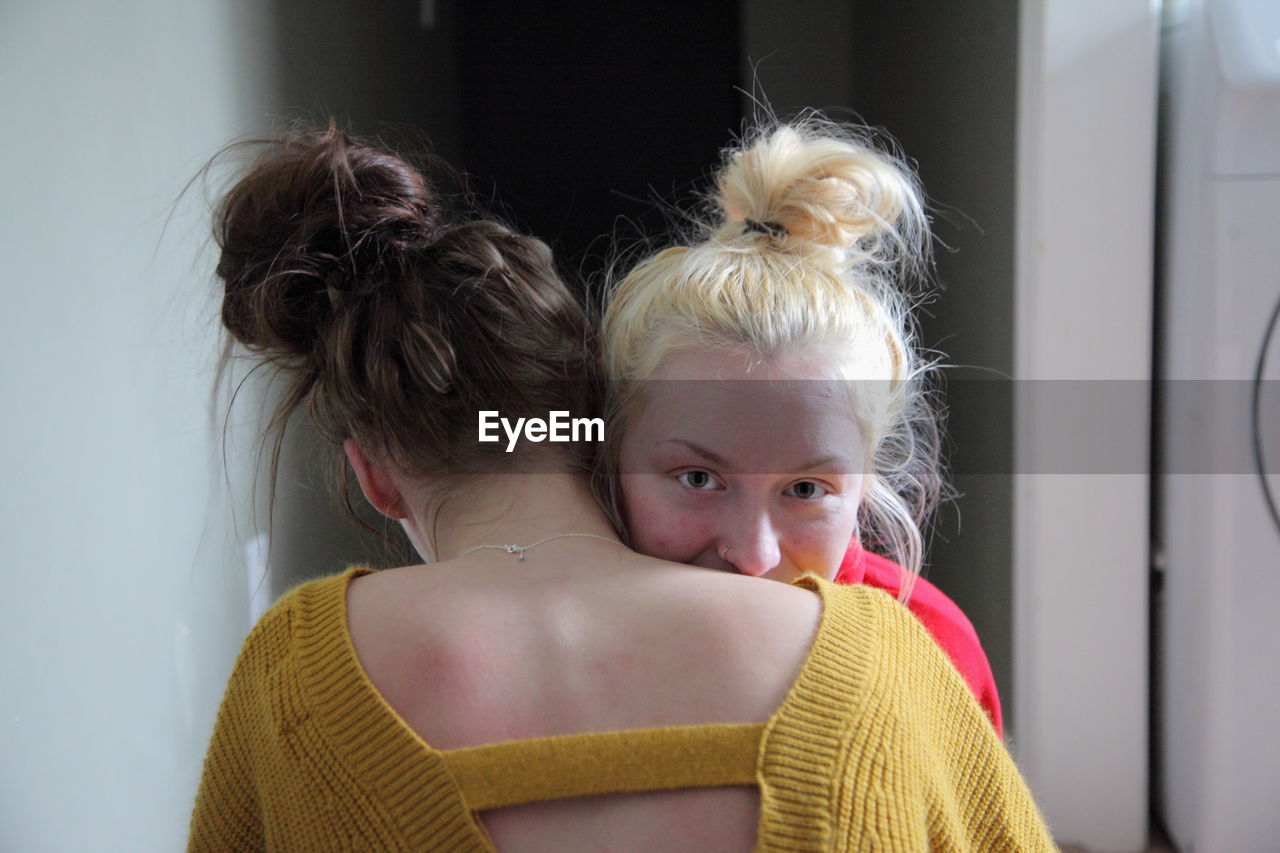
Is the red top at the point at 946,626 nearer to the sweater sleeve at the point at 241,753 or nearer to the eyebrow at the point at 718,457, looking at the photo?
the eyebrow at the point at 718,457

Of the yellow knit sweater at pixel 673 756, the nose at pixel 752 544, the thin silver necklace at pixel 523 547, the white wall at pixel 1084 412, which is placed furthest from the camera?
the white wall at pixel 1084 412

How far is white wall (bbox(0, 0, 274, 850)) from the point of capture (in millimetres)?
796

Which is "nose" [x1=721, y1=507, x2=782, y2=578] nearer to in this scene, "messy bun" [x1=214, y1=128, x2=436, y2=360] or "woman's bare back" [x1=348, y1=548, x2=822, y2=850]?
"woman's bare back" [x1=348, y1=548, x2=822, y2=850]

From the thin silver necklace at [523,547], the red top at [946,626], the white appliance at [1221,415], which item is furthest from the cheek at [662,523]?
the white appliance at [1221,415]

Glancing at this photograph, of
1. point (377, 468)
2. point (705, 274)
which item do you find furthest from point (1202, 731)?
point (377, 468)

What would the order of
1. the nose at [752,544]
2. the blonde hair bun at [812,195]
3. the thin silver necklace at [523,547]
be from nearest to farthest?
the thin silver necklace at [523,547] → the nose at [752,544] → the blonde hair bun at [812,195]

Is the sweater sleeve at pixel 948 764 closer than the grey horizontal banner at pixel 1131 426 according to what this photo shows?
Yes

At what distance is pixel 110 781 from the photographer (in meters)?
0.92

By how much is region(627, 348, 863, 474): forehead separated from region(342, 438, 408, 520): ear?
21 centimetres

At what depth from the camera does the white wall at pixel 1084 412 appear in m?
1.13

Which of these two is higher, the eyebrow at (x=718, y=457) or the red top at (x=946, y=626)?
the eyebrow at (x=718, y=457)

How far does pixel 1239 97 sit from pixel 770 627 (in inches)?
33.2

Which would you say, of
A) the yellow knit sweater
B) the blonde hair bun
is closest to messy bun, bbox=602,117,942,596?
the blonde hair bun

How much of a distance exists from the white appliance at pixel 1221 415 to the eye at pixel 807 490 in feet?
1.83
